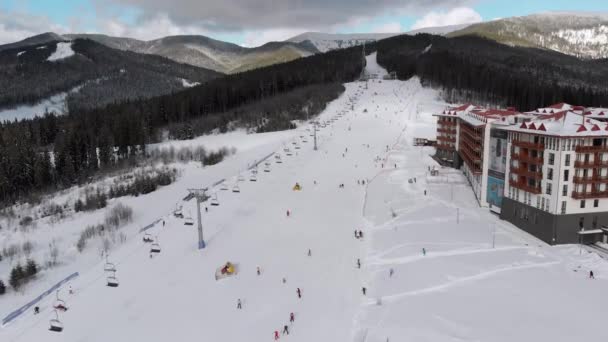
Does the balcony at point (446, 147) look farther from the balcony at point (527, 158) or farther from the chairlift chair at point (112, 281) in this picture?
the chairlift chair at point (112, 281)

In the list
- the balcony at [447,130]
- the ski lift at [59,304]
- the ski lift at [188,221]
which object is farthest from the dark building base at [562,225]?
the ski lift at [59,304]

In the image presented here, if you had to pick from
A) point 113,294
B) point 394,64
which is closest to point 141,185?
point 113,294

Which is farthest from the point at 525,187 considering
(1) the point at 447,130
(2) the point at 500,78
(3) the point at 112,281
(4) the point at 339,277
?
(2) the point at 500,78

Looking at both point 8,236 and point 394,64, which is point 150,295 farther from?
point 394,64

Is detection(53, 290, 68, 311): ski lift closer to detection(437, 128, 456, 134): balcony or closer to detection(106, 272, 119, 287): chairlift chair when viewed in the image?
detection(106, 272, 119, 287): chairlift chair

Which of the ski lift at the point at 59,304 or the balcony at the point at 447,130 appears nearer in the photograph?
the ski lift at the point at 59,304

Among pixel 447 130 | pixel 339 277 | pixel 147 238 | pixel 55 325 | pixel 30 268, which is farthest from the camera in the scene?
pixel 447 130

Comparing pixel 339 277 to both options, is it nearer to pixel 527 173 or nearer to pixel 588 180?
pixel 527 173
